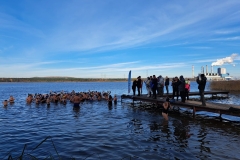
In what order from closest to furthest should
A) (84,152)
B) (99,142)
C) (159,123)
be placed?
(84,152), (99,142), (159,123)

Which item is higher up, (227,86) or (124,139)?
(227,86)

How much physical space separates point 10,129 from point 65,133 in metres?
3.83

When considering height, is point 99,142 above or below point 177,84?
below

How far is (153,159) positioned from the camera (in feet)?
26.4

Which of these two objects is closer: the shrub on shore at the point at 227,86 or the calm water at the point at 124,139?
the calm water at the point at 124,139

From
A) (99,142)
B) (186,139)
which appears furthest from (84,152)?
(186,139)

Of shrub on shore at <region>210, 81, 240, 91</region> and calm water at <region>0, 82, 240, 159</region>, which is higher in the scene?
shrub on shore at <region>210, 81, 240, 91</region>

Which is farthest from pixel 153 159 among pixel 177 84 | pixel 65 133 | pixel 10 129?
pixel 177 84

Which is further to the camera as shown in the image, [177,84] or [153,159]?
[177,84]

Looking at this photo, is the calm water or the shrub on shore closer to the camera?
the calm water

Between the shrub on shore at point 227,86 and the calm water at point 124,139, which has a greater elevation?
the shrub on shore at point 227,86

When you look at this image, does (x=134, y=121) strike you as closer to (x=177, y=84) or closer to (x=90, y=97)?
(x=177, y=84)

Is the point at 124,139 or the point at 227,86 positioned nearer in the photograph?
the point at 124,139

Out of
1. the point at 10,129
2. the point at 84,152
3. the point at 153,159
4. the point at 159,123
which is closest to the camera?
the point at 153,159
